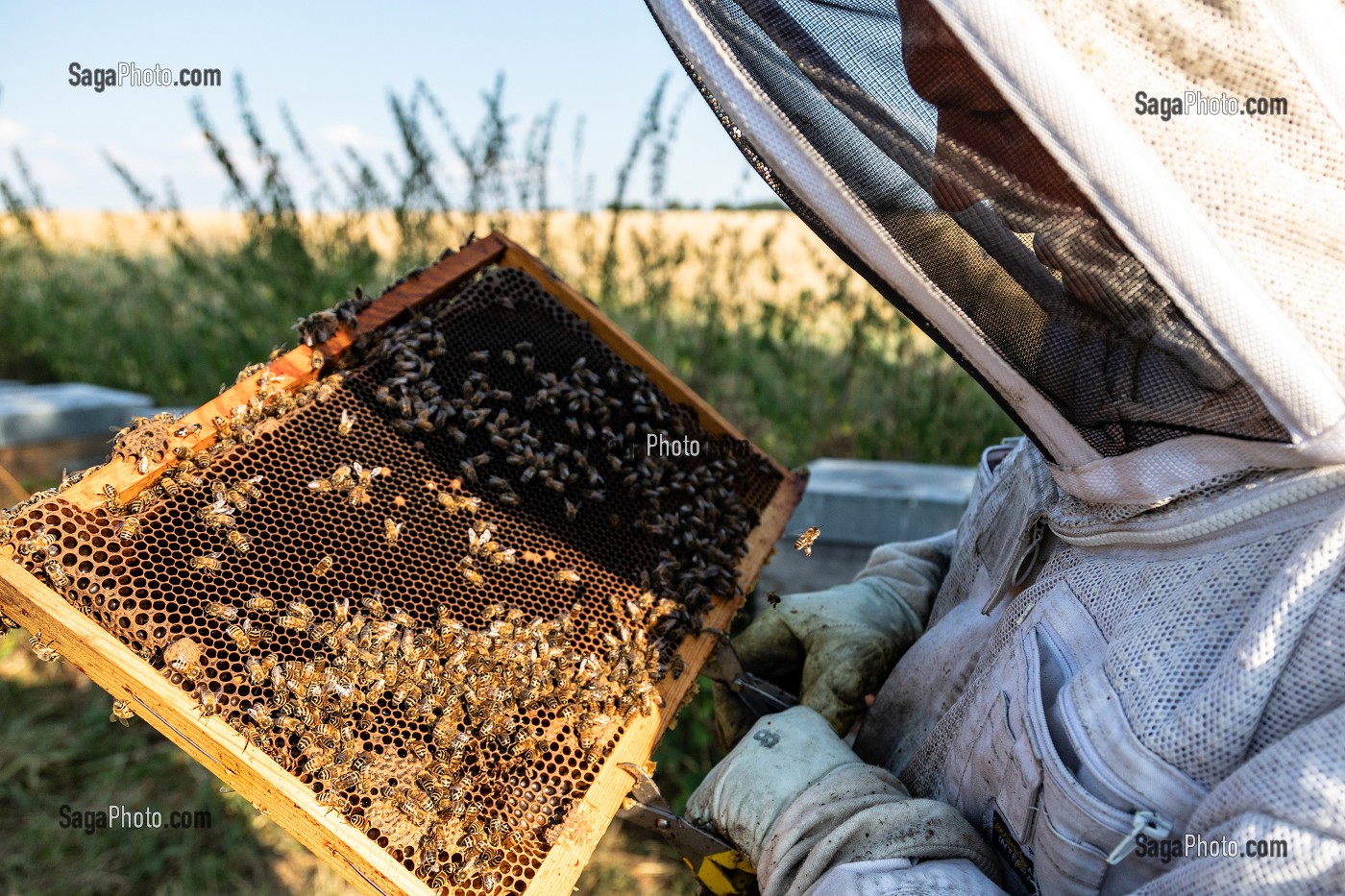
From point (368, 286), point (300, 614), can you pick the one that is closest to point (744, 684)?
point (300, 614)

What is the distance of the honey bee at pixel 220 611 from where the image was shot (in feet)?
6.31

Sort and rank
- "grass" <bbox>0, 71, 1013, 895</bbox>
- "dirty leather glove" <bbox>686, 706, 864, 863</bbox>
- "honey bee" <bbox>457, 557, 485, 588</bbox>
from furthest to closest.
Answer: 1. "grass" <bbox>0, 71, 1013, 895</bbox>
2. "honey bee" <bbox>457, 557, 485, 588</bbox>
3. "dirty leather glove" <bbox>686, 706, 864, 863</bbox>

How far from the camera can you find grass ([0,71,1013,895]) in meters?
4.52

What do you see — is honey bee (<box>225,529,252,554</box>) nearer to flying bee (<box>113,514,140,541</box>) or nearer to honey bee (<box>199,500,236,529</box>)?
honey bee (<box>199,500,236,529</box>)

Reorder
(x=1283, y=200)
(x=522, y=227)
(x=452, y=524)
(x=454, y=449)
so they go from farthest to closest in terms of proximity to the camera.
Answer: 1. (x=522, y=227)
2. (x=454, y=449)
3. (x=452, y=524)
4. (x=1283, y=200)

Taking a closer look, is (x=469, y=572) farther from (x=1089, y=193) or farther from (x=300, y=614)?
(x=1089, y=193)

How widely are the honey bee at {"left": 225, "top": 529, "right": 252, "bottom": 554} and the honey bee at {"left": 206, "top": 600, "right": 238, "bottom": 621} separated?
161mm

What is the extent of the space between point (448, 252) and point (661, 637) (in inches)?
61.7

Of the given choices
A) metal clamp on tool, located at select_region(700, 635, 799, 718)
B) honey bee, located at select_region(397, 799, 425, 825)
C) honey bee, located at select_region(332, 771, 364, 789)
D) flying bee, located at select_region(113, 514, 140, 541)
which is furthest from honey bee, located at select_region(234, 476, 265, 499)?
metal clamp on tool, located at select_region(700, 635, 799, 718)

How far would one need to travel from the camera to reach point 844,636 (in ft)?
8.80

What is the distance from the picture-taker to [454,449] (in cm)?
262

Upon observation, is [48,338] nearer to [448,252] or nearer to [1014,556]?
[448,252]

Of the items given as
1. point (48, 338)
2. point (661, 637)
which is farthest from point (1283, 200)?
point (48, 338)

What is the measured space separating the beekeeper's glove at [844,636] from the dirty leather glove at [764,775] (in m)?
Answer: 0.27
